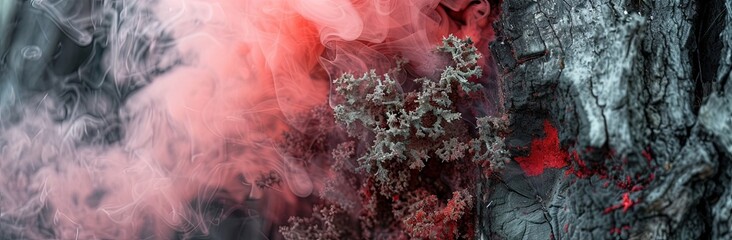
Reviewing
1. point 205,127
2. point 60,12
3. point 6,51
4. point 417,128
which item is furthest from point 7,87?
point 417,128

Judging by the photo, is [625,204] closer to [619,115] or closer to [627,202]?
[627,202]

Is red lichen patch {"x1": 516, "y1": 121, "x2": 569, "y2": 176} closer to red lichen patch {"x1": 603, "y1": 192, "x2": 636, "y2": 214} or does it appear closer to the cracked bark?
the cracked bark

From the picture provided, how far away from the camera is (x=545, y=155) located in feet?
8.26

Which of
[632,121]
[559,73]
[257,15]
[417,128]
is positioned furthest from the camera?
[257,15]

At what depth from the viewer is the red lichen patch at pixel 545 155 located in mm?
2465

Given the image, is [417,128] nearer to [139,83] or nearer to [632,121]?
[632,121]

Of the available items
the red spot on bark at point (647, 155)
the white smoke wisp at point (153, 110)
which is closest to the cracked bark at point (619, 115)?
the red spot on bark at point (647, 155)

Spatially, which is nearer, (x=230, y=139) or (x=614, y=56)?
(x=614, y=56)

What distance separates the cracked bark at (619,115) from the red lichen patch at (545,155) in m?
0.03

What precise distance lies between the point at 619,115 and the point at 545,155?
475 mm

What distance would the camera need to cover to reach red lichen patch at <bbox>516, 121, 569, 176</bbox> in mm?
2465

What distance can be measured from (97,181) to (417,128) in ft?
5.47

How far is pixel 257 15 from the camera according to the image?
10.1 ft

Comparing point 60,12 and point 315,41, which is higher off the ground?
point 315,41
